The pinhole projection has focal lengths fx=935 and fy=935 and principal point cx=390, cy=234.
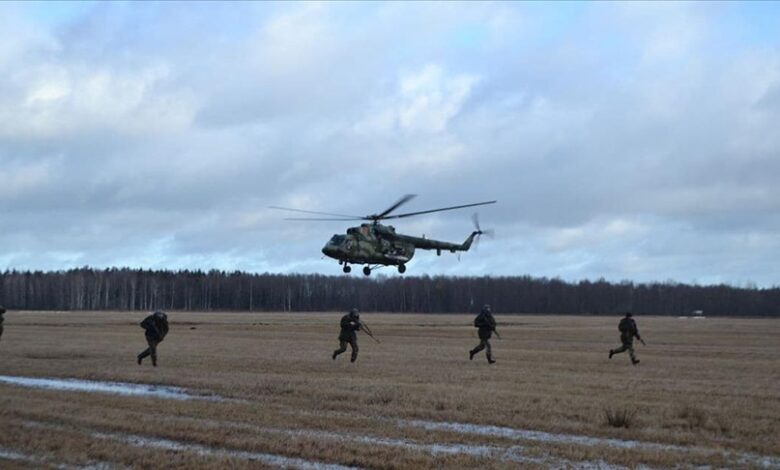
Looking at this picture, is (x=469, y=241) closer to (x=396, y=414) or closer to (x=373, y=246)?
(x=373, y=246)

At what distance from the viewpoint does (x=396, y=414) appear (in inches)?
667

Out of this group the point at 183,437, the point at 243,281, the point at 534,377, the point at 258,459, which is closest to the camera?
the point at 258,459

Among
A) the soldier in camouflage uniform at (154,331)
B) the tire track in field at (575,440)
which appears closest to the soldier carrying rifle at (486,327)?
the soldier in camouflage uniform at (154,331)

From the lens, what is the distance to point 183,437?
1420 centimetres

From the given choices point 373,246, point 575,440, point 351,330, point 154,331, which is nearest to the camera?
point 575,440

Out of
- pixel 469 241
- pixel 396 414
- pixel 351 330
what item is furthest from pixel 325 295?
pixel 396 414

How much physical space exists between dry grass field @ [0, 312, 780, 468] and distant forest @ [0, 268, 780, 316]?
137 m

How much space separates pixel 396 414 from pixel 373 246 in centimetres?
2704

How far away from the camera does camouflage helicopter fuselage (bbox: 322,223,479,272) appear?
141ft

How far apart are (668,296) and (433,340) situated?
543 ft

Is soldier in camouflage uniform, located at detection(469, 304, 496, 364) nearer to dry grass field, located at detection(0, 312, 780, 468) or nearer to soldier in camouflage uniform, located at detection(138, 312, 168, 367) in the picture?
dry grass field, located at detection(0, 312, 780, 468)

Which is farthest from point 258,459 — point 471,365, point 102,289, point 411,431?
point 102,289

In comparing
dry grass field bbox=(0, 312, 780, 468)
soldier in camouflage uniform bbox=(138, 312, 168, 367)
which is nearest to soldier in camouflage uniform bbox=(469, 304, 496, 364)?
dry grass field bbox=(0, 312, 780, 468)

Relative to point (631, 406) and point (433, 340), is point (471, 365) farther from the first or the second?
point (433, 340)
